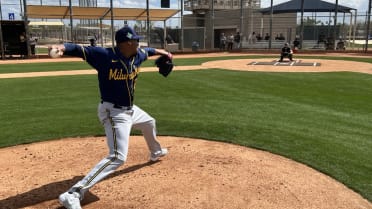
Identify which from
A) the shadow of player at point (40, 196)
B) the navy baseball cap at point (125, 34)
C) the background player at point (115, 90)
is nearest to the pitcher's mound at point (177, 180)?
the shadow of player at point (40, 196)

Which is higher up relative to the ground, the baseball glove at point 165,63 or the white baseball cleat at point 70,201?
the baseball glove at point 165,63

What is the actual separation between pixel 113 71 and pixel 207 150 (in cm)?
238

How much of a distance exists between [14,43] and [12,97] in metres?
18.3

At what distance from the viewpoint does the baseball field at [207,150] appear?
4.12 metres

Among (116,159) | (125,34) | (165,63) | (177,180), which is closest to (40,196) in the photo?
(116,159)

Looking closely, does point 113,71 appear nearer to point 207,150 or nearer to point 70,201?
point 70,201

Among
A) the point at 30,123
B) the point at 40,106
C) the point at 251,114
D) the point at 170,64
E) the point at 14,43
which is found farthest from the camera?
the point at 14,43

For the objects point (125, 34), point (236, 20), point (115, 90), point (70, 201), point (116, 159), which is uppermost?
point (236, 20)

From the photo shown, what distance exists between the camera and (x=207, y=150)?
575 cm

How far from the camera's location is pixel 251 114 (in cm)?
812

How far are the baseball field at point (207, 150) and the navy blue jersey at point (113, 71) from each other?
1150 millimetres

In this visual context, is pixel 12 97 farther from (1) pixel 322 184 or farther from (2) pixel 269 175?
(1) pixel 322 184

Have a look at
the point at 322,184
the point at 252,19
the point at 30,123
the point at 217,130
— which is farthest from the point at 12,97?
the point at 252,19

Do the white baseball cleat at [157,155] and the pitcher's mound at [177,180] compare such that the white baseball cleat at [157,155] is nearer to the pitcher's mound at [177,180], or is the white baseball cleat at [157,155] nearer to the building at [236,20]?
the pitcher's mound at [177,180]
